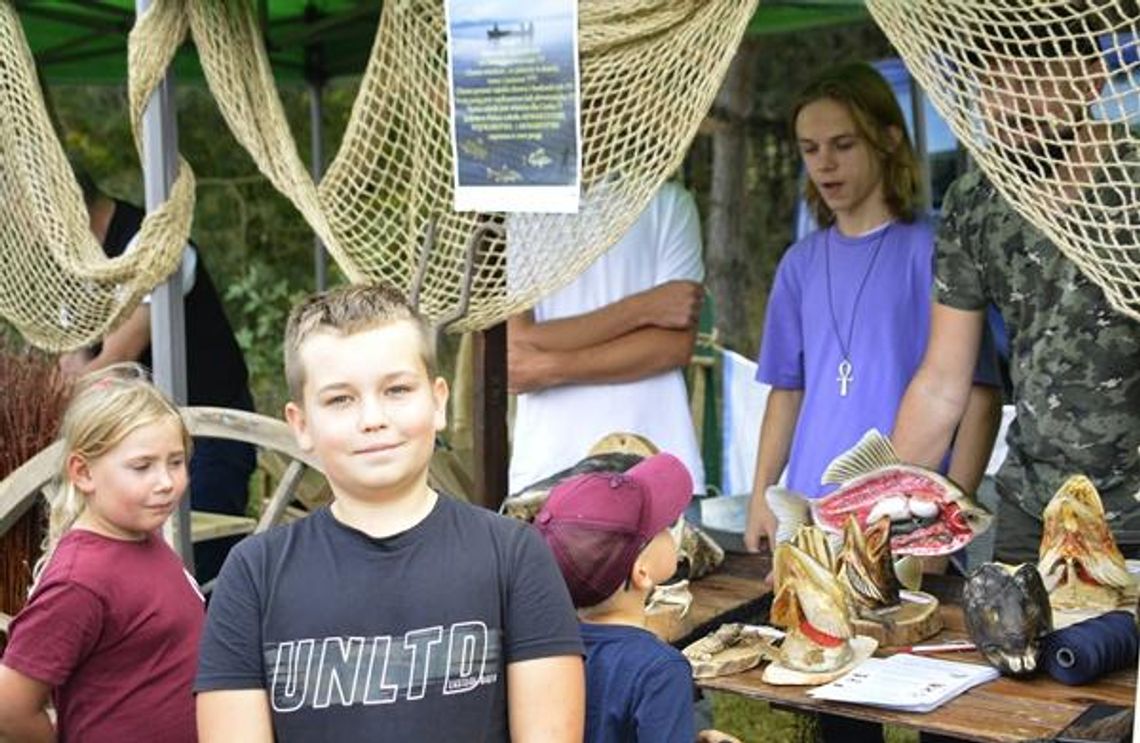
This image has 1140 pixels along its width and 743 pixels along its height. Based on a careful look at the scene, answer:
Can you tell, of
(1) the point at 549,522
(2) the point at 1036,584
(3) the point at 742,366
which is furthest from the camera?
(3) the point at 742,366

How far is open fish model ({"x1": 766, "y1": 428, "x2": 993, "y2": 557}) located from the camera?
8.33 feet

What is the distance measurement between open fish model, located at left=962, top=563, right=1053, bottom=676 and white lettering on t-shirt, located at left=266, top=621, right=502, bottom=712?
840 mm

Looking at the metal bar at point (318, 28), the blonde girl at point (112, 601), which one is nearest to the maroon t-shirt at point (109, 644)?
the blonde girl at point (112, 601)

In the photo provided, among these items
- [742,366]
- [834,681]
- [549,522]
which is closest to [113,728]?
[549,522]

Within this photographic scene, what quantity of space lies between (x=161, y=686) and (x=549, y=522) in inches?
25.4

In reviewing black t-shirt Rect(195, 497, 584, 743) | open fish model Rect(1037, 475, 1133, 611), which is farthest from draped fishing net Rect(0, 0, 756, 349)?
black t-shirt Rect(195, 497, 584, 743)

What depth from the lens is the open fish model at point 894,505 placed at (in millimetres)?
2539

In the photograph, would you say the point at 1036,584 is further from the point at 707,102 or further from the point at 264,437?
the point at 264,437

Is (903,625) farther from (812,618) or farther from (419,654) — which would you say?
(419,654)

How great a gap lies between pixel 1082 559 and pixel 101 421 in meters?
1.54

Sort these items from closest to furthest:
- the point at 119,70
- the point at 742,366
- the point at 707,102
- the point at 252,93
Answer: the point at 707,102, the point at 252,93, the point at 742,366, the point at 119,70

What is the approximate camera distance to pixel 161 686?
2191 mm

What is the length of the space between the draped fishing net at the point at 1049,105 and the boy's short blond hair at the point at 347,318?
2.85 feet

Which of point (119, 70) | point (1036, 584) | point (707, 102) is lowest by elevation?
point (1036, 584)
